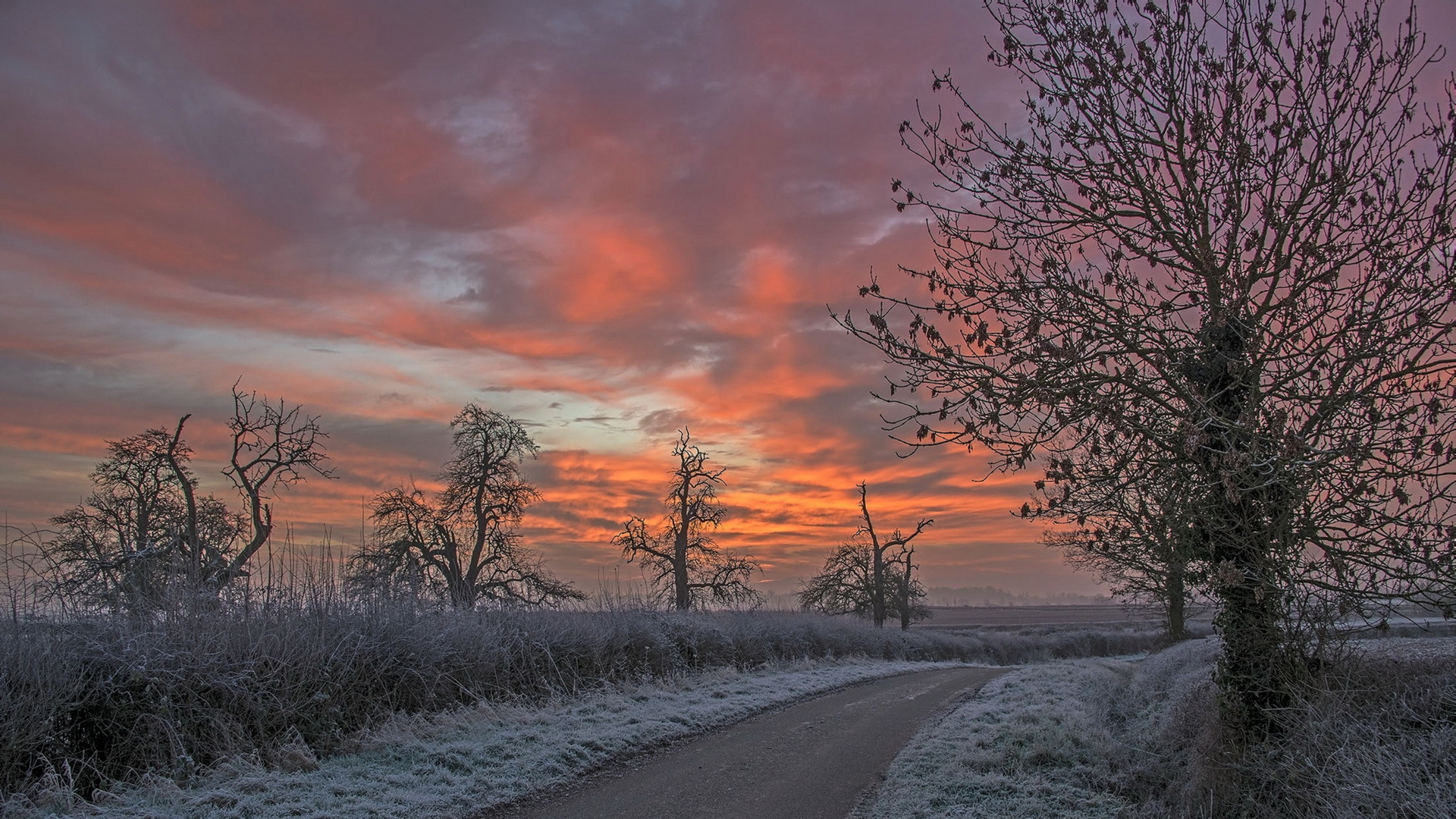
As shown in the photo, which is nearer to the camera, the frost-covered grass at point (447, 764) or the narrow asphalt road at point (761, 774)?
the frost-covered grass at point (447, 764)

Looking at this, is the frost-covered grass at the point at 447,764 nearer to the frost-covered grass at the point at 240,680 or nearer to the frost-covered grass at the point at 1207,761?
the frost-covered grass at the point at 240,680

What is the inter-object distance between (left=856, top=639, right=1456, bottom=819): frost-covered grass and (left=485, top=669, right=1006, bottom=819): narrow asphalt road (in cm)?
60

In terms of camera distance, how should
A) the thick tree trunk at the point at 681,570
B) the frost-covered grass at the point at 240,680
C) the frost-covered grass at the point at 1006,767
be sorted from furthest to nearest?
the thick tree trunk at the point at 681,570 < the frost-covered grass at the point at 1006,767 < the frost-covered grass at the point at 240,680

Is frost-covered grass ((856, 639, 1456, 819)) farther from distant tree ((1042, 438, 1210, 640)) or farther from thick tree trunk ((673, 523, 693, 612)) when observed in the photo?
thick tree trunk ((673, 523, 693, 612))

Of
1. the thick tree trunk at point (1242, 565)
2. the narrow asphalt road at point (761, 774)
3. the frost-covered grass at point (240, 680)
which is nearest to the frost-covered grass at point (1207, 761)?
the thick tree trunk at point (1242, 565)

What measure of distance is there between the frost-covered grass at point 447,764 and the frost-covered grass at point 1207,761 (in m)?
3.88

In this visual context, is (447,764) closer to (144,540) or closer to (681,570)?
(144,540)

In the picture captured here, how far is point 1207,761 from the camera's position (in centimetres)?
797

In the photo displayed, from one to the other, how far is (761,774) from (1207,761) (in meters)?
5.10

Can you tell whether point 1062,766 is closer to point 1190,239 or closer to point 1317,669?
point 1317,669

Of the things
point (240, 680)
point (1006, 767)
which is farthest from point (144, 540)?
point (1006, 767)

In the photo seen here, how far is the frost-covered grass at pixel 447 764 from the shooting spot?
725 cm

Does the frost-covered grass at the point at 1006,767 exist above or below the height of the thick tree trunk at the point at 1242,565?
below

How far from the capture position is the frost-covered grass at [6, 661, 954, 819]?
7.25 m
